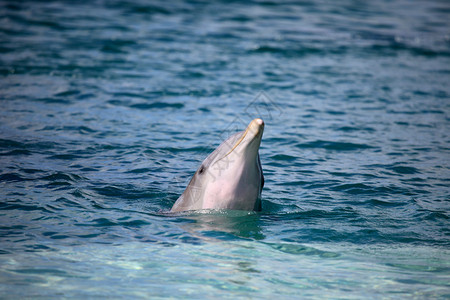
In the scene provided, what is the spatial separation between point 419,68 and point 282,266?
44.6 feet

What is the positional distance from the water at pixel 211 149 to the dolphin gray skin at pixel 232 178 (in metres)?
0.19

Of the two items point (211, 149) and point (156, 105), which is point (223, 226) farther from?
point (156, 105)

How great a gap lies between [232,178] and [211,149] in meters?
4.64

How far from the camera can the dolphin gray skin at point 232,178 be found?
6.46 metres

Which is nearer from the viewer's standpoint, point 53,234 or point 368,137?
point 53,234

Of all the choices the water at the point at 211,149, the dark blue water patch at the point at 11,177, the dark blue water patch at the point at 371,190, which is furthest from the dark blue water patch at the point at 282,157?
the dark blue water patch at the point at 11,177

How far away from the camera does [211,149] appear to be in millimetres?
11242

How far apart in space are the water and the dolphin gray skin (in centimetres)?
19

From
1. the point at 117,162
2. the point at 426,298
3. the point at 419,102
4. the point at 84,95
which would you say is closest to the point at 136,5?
the point at 84,95

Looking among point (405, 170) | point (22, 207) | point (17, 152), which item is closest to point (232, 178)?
point (22, 207)

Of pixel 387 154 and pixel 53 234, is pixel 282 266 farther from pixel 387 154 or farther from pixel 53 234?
pixel 387 154

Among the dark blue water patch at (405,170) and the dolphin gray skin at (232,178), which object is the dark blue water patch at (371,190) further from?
the dolphin gray skin at (232,178)

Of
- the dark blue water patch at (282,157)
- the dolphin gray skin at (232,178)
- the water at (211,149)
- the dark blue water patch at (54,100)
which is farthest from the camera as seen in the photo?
the dark blue water patch at (54,100)

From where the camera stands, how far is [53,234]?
6.63 metres
